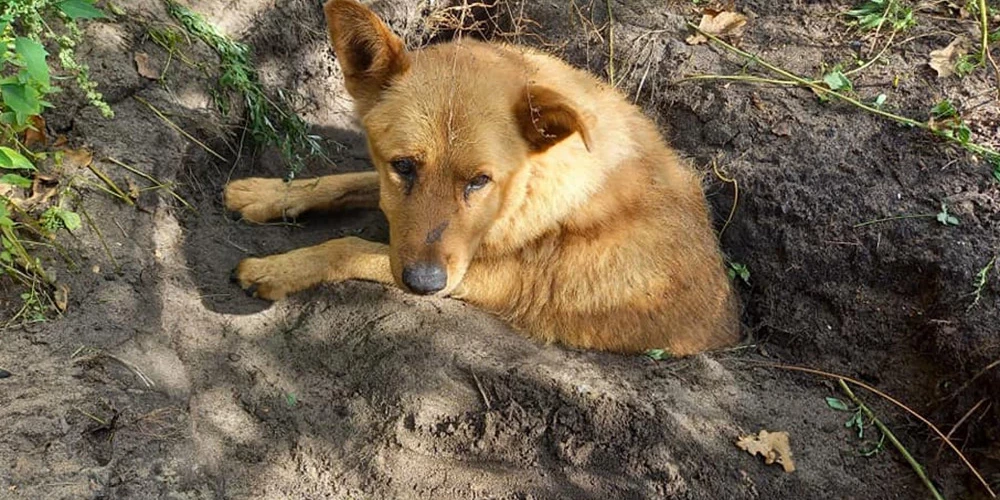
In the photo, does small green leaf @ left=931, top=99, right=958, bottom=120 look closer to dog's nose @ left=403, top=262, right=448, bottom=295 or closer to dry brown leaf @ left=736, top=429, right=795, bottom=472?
dry brown leaf @ left=736, top=429, right=795, bottom=472

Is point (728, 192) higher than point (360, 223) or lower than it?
higher

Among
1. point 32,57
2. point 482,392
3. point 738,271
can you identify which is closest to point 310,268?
point 482,392

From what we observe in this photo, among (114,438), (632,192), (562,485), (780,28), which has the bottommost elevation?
(562,485)

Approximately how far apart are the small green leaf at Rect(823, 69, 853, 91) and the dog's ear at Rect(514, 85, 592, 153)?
6.25 feet

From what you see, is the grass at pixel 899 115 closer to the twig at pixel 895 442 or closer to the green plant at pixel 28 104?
the twig at pixel 895 442

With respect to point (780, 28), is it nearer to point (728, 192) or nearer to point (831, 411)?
point (728, 192)

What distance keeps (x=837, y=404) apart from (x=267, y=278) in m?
2.92

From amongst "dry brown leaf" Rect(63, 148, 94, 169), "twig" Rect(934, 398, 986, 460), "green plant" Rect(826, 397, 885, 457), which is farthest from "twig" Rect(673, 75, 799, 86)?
"dry brown leaf" Rect(63, 148, 94, 169)

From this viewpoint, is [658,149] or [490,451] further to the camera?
[658,149]

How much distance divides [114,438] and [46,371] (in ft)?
1.23

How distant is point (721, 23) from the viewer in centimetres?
452

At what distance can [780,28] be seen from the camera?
4430mm

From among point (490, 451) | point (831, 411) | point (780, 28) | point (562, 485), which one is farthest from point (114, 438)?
point (780, 28)

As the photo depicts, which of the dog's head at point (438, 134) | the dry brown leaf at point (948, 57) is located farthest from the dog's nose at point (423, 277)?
the dry brown leaf at point (948, 57)
